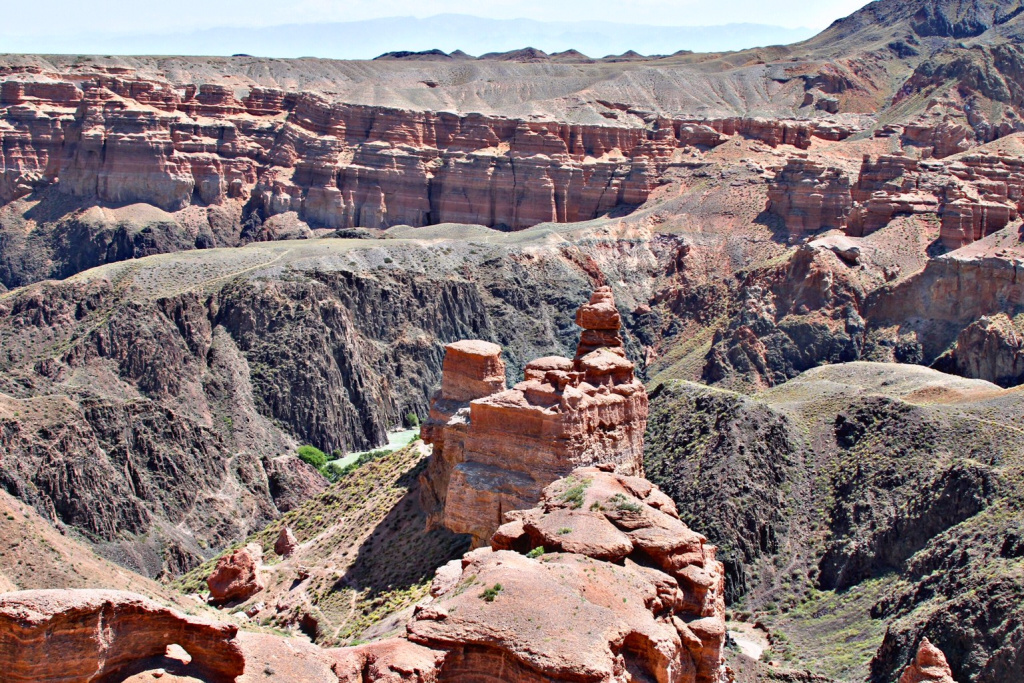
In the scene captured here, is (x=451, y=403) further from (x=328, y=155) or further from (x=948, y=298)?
(x=328, y=155)

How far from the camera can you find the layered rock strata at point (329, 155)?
126312 millimetres

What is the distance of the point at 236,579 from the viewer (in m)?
49.2

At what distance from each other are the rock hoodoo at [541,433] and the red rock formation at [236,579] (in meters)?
7.94

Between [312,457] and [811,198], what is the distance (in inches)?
1832

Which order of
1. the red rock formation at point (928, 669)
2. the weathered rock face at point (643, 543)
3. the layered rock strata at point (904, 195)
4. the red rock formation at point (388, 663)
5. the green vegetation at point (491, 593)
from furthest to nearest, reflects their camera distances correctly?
the layered rock strata at point (904, 195) → the red rock formation at point (928, 669) → the weathered rock face at point (643, 543) → the green vegetation at point (491, 593) → the red rock formation at point (388, 663)

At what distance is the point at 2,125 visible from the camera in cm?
13350

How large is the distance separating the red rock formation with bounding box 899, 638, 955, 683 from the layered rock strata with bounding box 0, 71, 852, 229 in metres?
89.1

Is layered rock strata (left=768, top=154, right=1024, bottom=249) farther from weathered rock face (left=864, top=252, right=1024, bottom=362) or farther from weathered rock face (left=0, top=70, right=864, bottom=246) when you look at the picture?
weathered rock face (left=0, top=70, right=864, bottom=246)

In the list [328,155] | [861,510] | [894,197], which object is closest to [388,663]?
[861,510]

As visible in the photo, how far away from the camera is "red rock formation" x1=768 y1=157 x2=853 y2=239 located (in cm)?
10275

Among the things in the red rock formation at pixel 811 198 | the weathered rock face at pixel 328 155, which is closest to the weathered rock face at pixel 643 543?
the red rock formation at pixel 811 198

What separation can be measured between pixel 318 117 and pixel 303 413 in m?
58.1

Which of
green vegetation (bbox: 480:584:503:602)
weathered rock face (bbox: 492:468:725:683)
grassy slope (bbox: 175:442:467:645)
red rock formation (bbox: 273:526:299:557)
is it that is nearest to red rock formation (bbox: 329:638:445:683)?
green vegetation (bbox: 480:584:503:602)

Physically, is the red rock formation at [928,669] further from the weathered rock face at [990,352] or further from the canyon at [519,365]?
the weathered rock face at [990,352]
